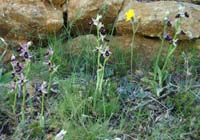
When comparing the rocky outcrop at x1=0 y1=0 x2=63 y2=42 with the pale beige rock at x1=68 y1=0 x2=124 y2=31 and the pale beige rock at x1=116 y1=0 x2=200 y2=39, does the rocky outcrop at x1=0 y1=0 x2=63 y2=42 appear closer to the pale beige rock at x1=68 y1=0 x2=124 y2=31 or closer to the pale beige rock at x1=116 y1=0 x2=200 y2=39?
the pale beige rock at x1=68 y1=0 x2=124 y2=31

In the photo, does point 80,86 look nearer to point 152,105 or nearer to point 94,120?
point 94,120

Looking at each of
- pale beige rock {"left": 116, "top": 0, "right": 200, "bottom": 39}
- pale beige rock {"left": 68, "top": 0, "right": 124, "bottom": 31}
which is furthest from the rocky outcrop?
pale beige rock {"left": 116, "top": 0, "right": 200, "bottom": 39}

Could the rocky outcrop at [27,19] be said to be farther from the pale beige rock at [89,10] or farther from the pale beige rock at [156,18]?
the pale beige rock at [156,18]

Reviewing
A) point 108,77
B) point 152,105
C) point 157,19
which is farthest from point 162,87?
point 157,19

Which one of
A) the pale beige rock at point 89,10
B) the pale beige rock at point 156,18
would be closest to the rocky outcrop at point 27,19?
the pale beige rock at point 89,10

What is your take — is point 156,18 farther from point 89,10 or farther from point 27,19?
point 27,19

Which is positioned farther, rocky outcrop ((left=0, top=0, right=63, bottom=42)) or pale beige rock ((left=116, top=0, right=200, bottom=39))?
rocky outcrop ((left=0, top=0, right=63, bottom=42))

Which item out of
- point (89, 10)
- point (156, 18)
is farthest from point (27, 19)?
point (156, 18)
